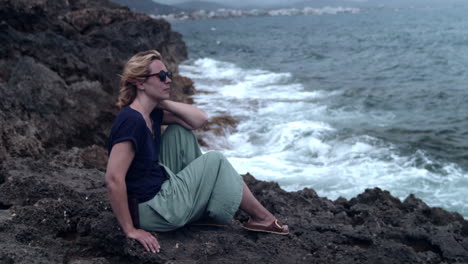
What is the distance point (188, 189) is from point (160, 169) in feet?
0.84

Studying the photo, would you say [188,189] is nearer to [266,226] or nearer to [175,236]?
[175,236]

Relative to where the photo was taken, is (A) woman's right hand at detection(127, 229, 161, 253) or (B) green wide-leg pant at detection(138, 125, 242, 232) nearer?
(A) woman's right hand at detection(127, 229, 161, 253)

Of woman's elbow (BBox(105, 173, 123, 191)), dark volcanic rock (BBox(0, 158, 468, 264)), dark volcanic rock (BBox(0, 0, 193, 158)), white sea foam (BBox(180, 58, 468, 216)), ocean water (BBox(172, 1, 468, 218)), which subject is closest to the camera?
woman's elbow (BBox(105, 173, 123, 191))

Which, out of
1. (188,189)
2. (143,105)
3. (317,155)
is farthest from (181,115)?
(317,155)

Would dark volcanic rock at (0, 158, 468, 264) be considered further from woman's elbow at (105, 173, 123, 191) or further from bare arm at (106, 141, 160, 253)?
woman's elbow at (105, 173, 123, 191)

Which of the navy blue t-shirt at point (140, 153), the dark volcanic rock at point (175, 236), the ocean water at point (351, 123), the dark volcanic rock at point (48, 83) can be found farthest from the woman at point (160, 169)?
the ocean water at point (351, 123)

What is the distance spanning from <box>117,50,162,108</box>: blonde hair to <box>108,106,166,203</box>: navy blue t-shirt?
0.15 meters

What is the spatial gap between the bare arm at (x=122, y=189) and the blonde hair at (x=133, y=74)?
0.44m

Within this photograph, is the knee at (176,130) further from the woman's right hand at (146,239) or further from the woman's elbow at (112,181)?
the woman's right hand at (146,239)

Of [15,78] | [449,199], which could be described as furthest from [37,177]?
[449,199]

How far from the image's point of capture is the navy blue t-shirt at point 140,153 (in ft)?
10.4

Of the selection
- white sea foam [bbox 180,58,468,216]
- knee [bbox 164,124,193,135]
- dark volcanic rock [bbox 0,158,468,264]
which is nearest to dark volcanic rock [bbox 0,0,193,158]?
dark volcanic rock [bbox 0,158,468,264]

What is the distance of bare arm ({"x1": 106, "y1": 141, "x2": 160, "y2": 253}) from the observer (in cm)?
309

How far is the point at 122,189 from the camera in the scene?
3.13 m
